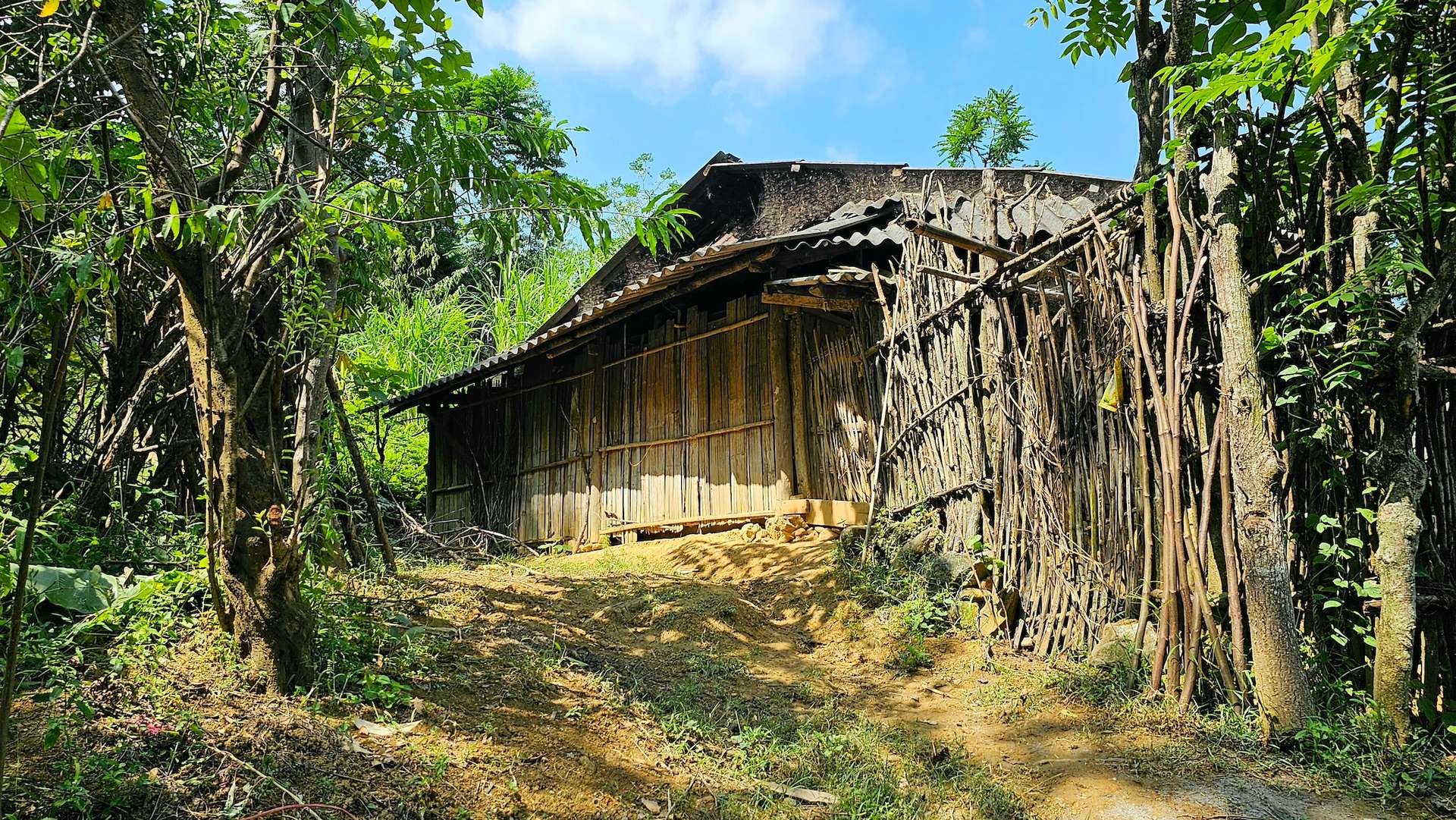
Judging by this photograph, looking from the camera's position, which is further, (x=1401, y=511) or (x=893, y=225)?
(x=893, y=225)

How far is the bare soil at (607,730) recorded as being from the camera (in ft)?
9.68

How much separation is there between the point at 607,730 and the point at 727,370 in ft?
16.8

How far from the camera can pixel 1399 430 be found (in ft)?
11.0

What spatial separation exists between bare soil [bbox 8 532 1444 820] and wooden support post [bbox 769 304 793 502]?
6.97 ft

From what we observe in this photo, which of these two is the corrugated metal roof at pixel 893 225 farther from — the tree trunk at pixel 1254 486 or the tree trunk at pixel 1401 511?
the tree trunk at pixel 1401 511

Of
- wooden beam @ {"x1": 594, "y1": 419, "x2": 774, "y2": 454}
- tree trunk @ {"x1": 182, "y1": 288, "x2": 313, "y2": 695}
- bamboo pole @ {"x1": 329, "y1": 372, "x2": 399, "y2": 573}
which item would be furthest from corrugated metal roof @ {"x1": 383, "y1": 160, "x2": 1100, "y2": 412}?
tree trunk @ {"x1": 182, "y1": 288, "x2": 313, "y2": 695}

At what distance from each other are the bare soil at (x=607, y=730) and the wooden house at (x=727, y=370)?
5.96 ft

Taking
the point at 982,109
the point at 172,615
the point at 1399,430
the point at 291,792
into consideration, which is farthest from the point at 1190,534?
the point at 982,109

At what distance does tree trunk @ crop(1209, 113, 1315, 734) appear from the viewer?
11.1 ft

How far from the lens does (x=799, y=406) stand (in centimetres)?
790

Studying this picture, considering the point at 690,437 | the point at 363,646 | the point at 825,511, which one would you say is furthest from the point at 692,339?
the point at 363,646

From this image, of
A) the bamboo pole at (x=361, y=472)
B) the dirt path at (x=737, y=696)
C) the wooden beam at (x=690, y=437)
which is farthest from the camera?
the wooden beam at (x=690, y=437)

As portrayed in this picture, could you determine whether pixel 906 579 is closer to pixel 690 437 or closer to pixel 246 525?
pixel 690 437

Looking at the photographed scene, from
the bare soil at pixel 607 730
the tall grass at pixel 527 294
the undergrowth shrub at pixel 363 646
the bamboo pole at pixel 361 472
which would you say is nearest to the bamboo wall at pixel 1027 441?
the bare soil at pixel 607 730
